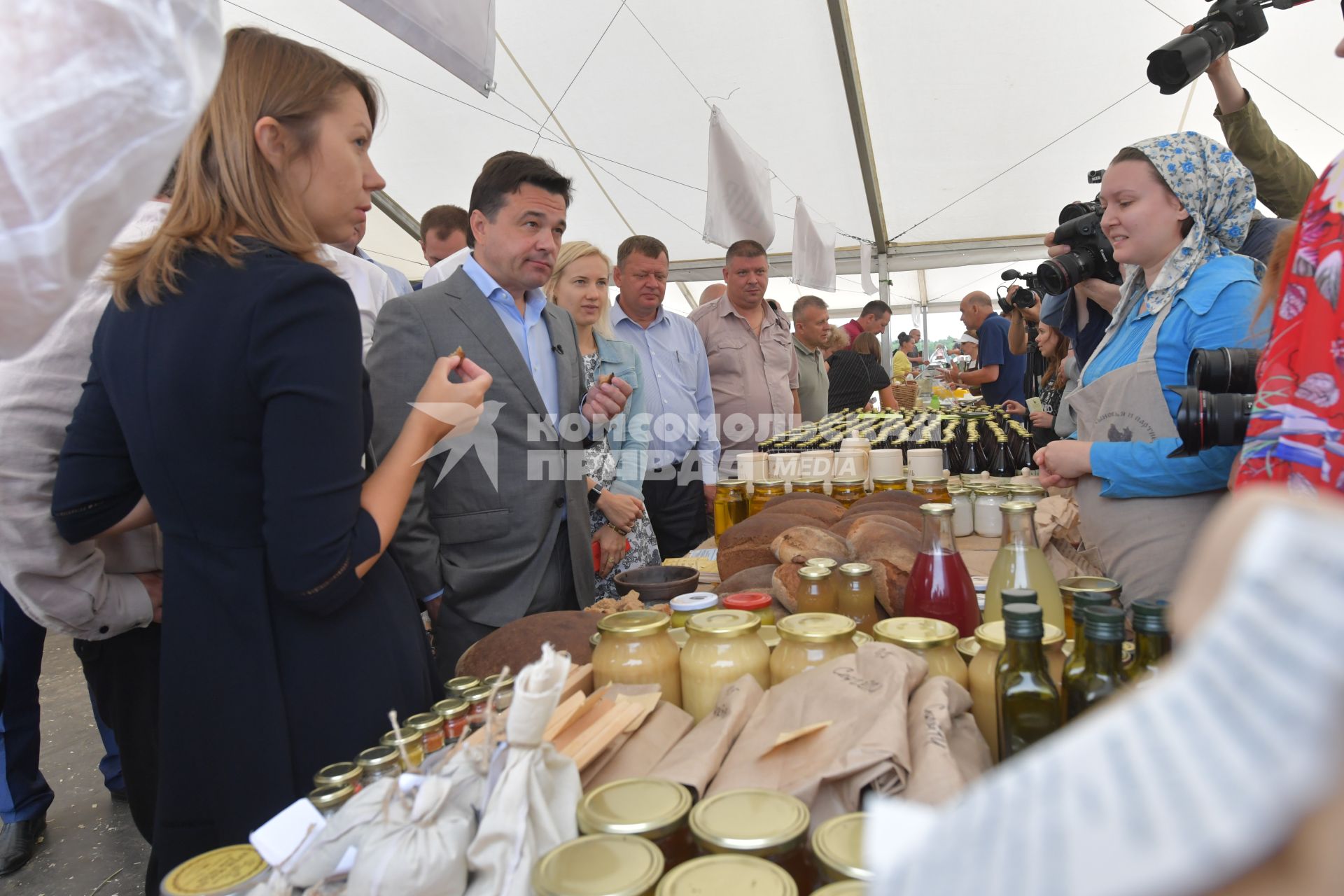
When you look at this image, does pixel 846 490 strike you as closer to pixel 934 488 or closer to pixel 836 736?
pixel 934 488

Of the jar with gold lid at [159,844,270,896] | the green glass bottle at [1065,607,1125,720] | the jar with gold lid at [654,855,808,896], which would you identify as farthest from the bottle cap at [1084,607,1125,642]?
the jar with gold lid at [159,844,270,896]

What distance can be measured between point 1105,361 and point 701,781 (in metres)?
1.65

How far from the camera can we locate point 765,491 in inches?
95.7

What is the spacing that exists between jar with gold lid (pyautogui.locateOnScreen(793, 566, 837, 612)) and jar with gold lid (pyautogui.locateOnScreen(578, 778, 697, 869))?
23.9 inches

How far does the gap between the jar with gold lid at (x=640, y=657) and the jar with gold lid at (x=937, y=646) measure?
307 millimetres

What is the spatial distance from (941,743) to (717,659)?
348 millimetres

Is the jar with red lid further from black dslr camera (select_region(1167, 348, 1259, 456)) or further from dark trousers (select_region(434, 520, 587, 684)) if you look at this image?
dark trousers (select_region(434, 520, 587, 684))

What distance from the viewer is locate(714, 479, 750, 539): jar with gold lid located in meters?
2.53

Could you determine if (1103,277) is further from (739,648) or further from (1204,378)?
(739,648)

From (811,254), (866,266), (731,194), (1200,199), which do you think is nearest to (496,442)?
(1200,199)

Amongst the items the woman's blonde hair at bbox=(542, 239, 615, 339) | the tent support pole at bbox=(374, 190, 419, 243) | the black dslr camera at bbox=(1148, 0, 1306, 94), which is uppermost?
the tent support pole at bbox=(374, 190, 419, 243)

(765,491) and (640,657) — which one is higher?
(765,491)

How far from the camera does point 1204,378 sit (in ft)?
4.73

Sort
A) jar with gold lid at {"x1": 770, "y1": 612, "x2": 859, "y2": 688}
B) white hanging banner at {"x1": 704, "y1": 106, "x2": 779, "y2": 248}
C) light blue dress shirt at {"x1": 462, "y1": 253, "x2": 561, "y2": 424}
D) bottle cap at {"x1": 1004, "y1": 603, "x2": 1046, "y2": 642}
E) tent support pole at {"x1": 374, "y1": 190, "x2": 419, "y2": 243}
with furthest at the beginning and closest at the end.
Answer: tent support pole at {"x1": 374, "y1": 190, "x2": 419, "y2": 243} < white hanging banner at {"x1": 704, "y1": 106, "x2": 779, "y2": 248} < light blue dress shirt at {"x1": 462, "y1": 253, "x2": 561, "y2": 424} < jar with gold lid at {"x1": 770, "y1": 612, "x2": 859, "y2": 688} < bottle cap at {"x1": 1004, "y1": 603, "x2": 1046, "y2": 642}
